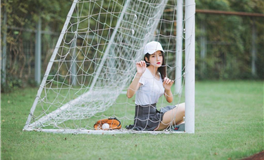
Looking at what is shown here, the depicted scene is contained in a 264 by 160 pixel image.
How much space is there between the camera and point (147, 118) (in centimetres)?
387

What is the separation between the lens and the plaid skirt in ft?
12.7

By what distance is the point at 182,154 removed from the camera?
2.93 meters

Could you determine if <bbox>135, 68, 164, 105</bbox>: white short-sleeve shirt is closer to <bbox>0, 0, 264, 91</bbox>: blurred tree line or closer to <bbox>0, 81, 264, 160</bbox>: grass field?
<bbox>0, 81, 264, 160</bbox>: grass field

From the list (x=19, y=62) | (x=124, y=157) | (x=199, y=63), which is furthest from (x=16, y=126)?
(x=199, y=63)

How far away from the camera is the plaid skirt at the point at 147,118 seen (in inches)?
153

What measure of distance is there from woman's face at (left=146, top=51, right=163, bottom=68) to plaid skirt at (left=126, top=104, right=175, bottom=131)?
1.50 feet

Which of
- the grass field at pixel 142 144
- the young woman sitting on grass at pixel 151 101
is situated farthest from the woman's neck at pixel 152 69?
the grass field at pixel 142 144

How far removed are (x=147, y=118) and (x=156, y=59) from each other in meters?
0.66

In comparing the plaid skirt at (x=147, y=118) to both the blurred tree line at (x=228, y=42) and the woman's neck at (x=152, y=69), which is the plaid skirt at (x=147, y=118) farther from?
the blurred tree line at (x=228, y=42)

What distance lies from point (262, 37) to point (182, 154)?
43.7 ft

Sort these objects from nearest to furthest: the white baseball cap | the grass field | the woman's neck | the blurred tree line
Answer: the grass field, the white baseball cap, the woman's neck, the blurred tree line

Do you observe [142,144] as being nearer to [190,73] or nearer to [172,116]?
[172,116]

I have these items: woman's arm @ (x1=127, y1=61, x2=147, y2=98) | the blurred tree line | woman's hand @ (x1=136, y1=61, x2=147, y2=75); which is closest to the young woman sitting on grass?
woman's arm @ (x1=127, y1=61, x2=147, y2=98)


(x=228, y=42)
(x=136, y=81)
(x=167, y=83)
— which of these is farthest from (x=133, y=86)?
(x=228, y=42)
